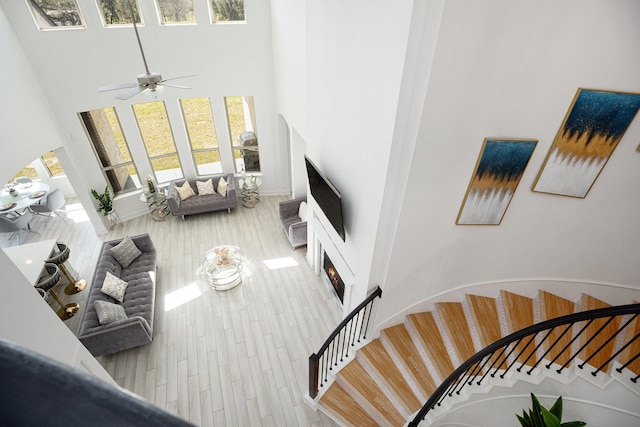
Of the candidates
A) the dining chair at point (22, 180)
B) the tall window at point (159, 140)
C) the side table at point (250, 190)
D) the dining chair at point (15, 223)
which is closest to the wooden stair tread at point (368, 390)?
the side table at point (250, 190)

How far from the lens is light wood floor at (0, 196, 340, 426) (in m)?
4.60

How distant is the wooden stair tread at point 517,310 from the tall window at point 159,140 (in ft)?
26.1

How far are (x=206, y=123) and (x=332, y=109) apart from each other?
5.09 meters

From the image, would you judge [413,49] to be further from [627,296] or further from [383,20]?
[627,296]

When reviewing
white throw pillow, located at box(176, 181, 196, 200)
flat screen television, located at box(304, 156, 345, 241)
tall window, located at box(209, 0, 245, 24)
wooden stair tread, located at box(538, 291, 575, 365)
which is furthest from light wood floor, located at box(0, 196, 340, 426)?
tall window, located at box(209, 0, 245, 24)

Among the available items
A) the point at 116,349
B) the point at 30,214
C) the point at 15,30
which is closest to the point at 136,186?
the point at 30,214

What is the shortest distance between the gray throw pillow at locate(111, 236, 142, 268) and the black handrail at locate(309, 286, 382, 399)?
14.2 feet

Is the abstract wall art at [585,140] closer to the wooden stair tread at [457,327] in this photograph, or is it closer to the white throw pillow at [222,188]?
the wooden stair tread at [457,327]

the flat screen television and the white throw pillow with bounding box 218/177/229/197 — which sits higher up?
the flat screen television

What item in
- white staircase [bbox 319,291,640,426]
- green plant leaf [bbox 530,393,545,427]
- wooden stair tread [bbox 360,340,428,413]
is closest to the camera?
green plant leaf [bbox 530,393,545,427]

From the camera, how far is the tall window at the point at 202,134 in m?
7.92

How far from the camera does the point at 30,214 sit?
25.1ft

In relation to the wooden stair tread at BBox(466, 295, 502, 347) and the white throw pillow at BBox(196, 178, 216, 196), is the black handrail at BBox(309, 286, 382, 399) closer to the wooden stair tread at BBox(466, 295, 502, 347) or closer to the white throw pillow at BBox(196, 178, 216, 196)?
the wooden stair tread at BBox(466, 295, 502, 347)

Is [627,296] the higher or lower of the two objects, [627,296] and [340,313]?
the higher
